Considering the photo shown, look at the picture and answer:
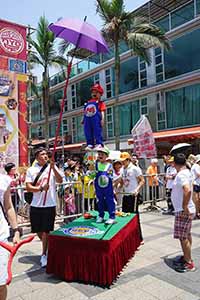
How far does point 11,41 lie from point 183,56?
469 inches

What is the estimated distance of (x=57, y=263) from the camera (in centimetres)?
388

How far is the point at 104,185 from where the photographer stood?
448cm

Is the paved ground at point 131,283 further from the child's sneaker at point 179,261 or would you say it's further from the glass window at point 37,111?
the glass window at point 37,111

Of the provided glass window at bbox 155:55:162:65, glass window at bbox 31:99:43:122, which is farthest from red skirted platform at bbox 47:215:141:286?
glass window at bbox 31:99:43:122

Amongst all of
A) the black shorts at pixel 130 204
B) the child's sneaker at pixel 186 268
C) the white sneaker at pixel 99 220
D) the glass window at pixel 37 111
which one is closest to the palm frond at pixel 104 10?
the black shorts at pixel 130 204

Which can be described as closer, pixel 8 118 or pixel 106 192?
pixel 106 192

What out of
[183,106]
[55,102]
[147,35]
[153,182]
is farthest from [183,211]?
[55,102]

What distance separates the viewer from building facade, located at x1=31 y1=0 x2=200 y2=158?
16.1 metres

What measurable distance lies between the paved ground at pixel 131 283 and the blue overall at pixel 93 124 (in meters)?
1.94

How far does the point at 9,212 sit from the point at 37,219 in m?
1.76

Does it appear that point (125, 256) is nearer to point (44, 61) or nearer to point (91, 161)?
point (91, 161)

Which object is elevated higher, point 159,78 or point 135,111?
point 159,78

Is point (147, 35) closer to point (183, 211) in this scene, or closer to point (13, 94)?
point (13, 94)

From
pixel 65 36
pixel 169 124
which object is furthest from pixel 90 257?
pixel 169 124
